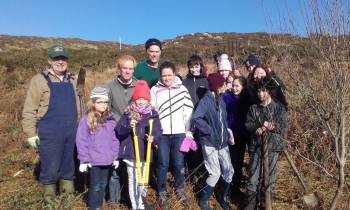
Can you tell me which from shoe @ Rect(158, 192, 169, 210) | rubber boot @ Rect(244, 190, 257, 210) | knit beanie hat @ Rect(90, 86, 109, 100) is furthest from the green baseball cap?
rubber boot @ Rect(244, 190, 257, 210)

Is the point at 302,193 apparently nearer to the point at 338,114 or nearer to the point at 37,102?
the point at 338,114

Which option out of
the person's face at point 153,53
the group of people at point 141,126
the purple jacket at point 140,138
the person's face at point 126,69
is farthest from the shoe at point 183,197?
the person's face at point 153,53

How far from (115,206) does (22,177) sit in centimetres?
227

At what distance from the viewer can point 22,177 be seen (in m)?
5.96

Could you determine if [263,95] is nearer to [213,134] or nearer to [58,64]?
[213,134]

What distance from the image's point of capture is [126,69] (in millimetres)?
4402

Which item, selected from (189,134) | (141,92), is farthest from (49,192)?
(189,134)

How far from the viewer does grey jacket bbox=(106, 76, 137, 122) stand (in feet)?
14.7

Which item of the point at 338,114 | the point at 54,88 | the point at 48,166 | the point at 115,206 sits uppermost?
the point at 54,88

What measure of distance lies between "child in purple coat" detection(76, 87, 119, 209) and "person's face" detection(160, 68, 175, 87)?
0.72 m

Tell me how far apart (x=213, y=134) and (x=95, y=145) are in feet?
4.49

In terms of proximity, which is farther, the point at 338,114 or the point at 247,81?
the point at 247,81

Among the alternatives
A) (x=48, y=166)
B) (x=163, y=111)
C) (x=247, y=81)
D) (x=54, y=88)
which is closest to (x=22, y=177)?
(x=48, y=166)

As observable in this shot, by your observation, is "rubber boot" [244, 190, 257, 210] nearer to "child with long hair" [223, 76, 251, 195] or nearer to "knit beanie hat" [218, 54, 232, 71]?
"child with long hair" [223, 76, 251, 195]
